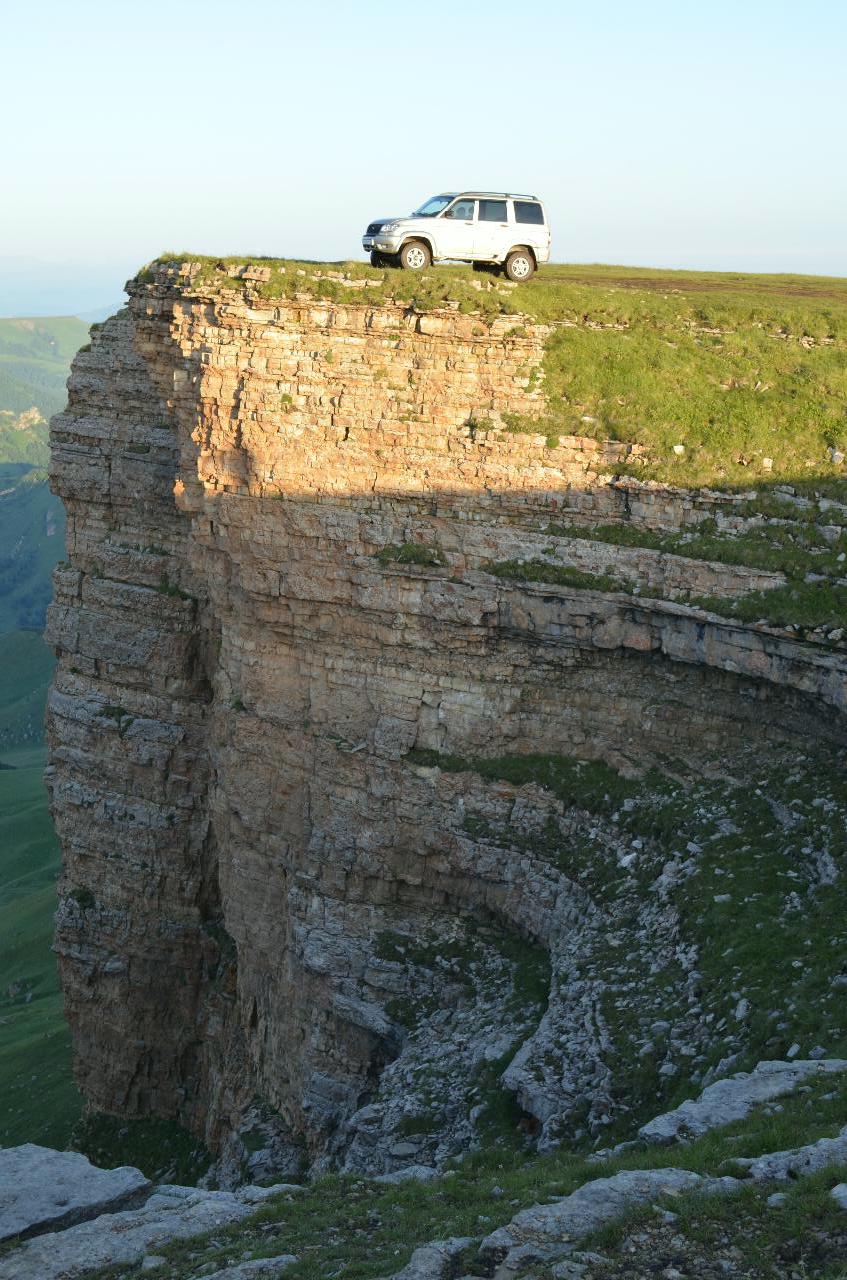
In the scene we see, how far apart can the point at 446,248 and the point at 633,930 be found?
57.9 ft

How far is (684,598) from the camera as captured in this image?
2570 centimetres

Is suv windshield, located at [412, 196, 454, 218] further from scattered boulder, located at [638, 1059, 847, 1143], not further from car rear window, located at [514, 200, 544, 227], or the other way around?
scattered boulder, located at [638, 1059, 847, 1143]

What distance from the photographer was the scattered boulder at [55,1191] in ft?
59.8

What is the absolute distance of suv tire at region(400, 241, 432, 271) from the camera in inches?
1222

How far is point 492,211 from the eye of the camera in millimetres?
31406

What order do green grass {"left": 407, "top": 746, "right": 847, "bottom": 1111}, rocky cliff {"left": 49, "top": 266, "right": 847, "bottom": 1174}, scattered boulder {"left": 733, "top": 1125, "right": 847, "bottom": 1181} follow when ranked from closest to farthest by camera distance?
scattered boulder {"left": 733, "top": 1125, "right": 847, "bottom": 1181}
green grass {"left": 407, "top": 746, "right": 847, "bottom": 1111}
rocky cliff {"left": 49, "top": 266, "right": 847, "bottom": 1174}

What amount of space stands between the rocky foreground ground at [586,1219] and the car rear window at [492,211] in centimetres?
2222

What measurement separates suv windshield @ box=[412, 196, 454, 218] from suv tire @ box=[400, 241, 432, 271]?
2.31 feet

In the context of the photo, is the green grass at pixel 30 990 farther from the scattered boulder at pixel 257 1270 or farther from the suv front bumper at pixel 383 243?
the suv front bumper at pixel 383 243

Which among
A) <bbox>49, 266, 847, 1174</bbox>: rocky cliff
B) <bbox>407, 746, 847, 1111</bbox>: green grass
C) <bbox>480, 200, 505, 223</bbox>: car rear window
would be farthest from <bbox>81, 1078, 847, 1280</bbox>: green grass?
<bbox>480, 200, 505, 223</bbox>: car rear window

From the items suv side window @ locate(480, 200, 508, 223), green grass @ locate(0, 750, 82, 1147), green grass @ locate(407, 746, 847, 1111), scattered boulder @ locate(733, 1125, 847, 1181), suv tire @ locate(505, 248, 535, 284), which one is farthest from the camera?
green grass @ locate(0, 750, 82, 1147)

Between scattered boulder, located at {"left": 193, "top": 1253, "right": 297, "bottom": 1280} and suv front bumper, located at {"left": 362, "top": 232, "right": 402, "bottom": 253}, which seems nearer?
scattered boulder, located at {"left": 193, "top": 1253, "right": 297, "bottom": 1280}

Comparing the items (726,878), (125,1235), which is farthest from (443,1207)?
(726,878)

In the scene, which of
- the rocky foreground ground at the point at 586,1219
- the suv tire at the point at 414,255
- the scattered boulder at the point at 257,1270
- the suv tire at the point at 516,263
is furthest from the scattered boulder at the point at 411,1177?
the suv tire at the point at 516,263
